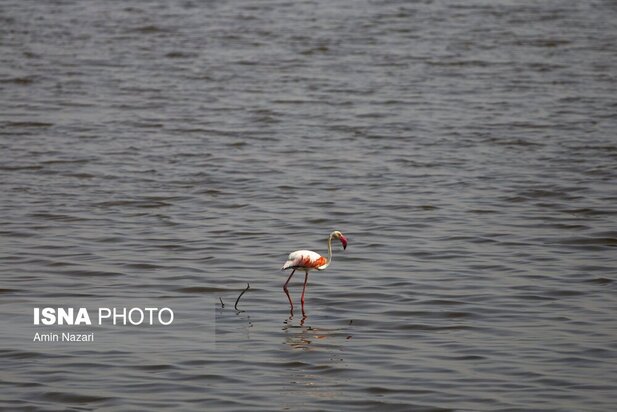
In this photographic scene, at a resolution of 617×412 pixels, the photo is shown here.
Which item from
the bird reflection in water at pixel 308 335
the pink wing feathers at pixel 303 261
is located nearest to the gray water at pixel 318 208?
the bird reflection in water at pixel 308 335

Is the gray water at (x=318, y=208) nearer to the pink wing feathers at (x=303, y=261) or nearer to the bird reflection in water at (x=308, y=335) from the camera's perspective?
the bird reflection in water at (x=308, y=335)

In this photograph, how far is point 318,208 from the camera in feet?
44.4

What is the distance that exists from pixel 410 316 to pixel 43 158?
7.74 metres

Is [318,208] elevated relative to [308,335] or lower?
elevated

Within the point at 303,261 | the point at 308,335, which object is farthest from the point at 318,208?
the point at 308,335

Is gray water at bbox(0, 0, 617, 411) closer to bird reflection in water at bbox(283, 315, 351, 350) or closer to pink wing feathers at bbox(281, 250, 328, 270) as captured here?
bird reflection in water at bbox(283, 315, 351, 350)

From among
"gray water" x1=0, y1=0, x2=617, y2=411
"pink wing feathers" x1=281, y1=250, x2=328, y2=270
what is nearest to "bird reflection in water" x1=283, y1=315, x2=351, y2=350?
"gray water" x1=0, y1=0, x2=617, y2=411

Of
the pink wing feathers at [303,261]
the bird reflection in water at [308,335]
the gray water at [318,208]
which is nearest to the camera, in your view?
the gray water at [318,208]

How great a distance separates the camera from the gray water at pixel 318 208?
8398 millimetres

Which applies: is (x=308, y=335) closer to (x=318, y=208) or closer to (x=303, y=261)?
(x=303, y=261)

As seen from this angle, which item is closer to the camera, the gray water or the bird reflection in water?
the gray water

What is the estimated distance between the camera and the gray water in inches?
331

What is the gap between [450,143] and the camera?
16.9 meters

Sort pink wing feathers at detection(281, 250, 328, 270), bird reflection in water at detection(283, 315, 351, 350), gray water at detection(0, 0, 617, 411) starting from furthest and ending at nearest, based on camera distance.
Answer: pink wing feathers at detection(281, 250, 328, 270) < bird reflection in water at detection(283, 315, 351, 350) < gray water at detection(0, 0, 617, 411)
